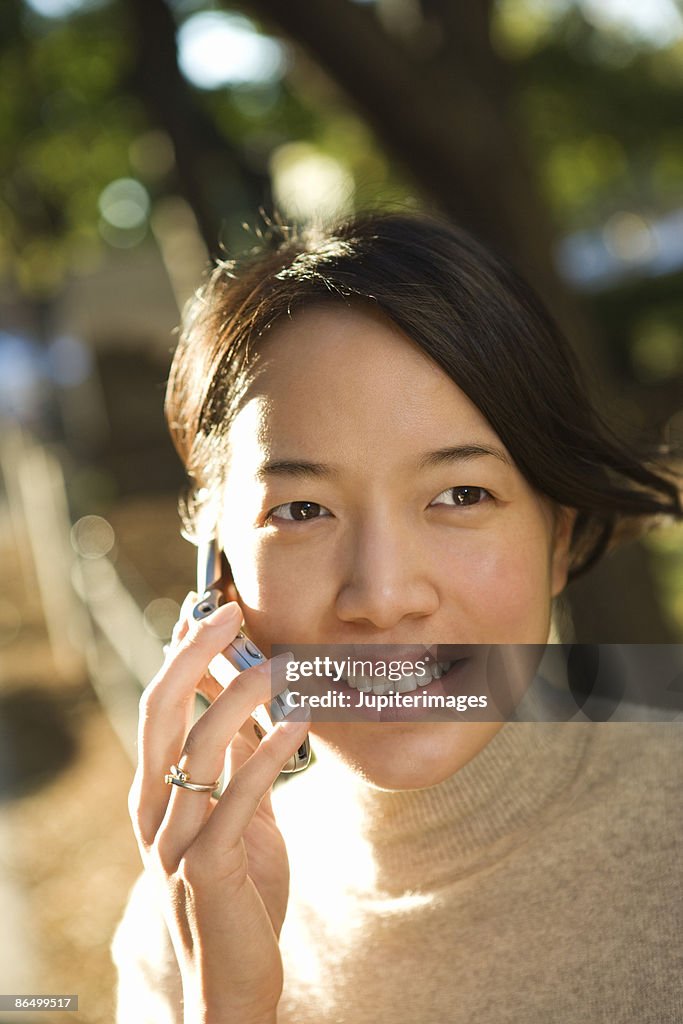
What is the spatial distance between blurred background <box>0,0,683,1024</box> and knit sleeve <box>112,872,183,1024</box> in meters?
0.12

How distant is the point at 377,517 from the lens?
144 cm

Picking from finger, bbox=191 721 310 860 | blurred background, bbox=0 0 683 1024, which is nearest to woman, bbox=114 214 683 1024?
finger, bbox=191 721 310 860

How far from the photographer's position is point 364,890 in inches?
68.6

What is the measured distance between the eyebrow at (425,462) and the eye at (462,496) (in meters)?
0.05

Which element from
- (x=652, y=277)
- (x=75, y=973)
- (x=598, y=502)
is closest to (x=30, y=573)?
(x=75, y=973)

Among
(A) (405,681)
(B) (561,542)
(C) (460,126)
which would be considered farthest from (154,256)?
(A) (405,681)

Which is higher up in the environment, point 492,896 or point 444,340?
point 444,340

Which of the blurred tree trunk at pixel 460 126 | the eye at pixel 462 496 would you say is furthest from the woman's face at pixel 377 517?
the blurred tree trunk at pixel 460 126

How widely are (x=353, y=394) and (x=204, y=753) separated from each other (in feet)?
1.79

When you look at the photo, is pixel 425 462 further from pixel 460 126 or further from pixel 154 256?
pixel 154 256

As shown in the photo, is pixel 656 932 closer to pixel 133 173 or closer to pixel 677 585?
pixel 677 585

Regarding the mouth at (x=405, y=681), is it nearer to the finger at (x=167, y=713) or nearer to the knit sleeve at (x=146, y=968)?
the finger at (x=167, y=713)

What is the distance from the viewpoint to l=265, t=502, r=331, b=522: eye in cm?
151

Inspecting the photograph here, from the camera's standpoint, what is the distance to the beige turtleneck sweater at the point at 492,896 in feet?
4.82
